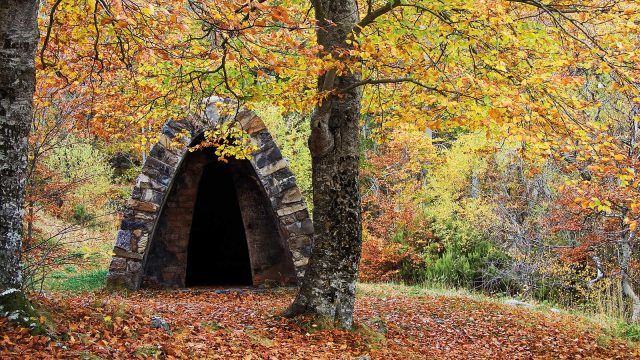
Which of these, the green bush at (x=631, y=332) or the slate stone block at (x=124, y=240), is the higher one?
the slate stone block at (x=124, y=240)

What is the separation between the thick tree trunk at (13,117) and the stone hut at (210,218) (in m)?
3.98

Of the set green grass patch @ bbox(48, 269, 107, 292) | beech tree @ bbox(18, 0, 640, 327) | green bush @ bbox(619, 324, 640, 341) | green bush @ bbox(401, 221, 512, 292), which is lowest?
green bush @ bbox(619, 324, 640, 341)

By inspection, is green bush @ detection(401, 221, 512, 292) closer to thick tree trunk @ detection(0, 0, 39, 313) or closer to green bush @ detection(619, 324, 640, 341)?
green bush @ detection(619, 324, 640, 341)

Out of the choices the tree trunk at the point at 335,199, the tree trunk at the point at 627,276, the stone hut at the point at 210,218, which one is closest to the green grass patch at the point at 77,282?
the stone hut at the point at 210,218

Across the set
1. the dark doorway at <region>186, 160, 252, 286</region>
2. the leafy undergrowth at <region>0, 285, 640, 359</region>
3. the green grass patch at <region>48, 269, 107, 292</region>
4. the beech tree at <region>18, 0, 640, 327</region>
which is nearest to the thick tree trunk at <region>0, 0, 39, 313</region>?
the leafy undergrowth at <region>0, 285, 640, 359</region>

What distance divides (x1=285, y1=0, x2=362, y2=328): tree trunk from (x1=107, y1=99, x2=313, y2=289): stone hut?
72.4 inches

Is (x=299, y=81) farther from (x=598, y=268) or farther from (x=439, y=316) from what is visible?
(x=598, y=268)

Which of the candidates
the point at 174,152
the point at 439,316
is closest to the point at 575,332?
the point at 439,316

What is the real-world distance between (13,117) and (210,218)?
33.7ft

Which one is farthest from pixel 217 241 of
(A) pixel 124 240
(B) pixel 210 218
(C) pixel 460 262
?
(C) pixel 460 262

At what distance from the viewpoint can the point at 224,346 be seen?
232 inches

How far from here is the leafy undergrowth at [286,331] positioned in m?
4.96

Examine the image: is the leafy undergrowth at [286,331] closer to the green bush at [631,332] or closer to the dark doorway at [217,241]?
the green bush at [631,332]

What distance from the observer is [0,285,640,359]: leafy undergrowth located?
4.96 meters
